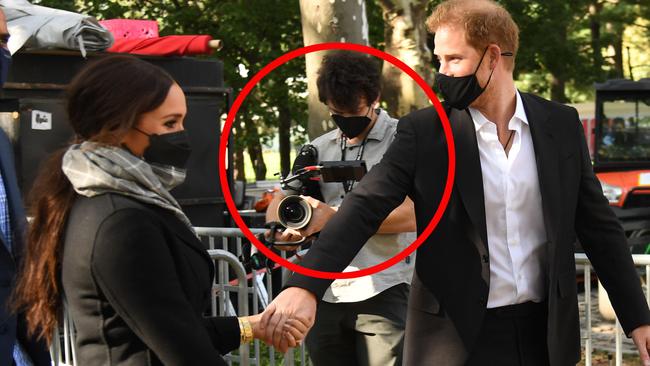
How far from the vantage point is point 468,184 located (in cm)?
329

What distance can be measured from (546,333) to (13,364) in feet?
6.69

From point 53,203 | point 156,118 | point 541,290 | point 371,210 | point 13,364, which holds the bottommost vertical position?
point 13,364

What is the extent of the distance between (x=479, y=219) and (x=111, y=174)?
129 cm

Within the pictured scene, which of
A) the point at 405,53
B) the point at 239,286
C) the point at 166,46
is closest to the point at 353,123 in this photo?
the point at 239,286

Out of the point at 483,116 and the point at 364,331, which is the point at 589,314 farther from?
the point at 483,116

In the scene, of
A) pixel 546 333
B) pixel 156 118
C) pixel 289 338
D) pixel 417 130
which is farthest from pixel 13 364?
pixel 546 333

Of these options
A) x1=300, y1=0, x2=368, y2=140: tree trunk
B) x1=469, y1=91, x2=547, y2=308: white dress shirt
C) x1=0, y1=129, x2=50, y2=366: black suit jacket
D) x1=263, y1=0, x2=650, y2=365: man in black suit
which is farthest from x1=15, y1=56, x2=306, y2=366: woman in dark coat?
x1=300, y1=0, x2=368, y2=140: tree trunk

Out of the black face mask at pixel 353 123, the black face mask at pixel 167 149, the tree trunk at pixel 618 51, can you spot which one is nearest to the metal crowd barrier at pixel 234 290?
the black face mask at pixel 353 123

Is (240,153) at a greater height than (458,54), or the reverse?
(458,54)

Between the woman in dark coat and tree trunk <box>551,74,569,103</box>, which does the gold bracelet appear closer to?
the woman in dark coat

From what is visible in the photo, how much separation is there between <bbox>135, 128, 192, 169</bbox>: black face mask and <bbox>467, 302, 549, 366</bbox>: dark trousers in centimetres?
122

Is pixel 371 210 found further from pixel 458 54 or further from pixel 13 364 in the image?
pixel 13 364

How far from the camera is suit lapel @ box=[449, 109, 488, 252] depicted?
10.7 ft

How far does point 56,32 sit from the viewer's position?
8602 millimetres
